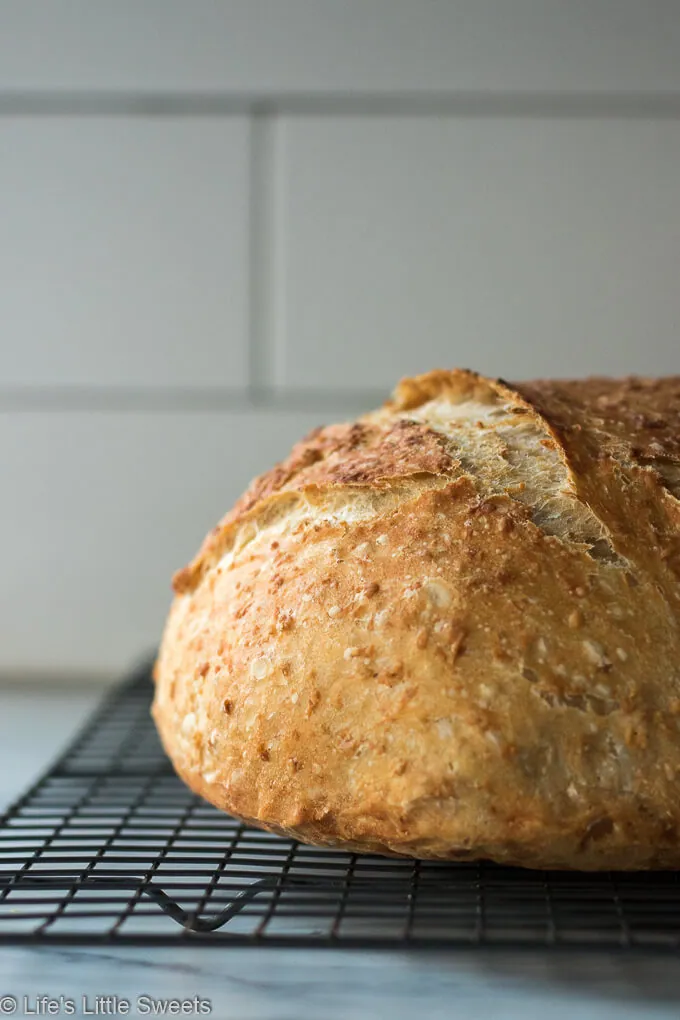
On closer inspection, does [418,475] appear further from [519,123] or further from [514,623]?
[519,123]

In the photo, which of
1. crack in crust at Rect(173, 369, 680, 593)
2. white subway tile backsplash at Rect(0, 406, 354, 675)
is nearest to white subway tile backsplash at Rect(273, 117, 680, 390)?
white subway tile backsplash at Rect(0, 406, 354, 675)

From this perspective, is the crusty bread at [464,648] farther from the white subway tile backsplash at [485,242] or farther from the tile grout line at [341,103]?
the tile grout line at [341,103]

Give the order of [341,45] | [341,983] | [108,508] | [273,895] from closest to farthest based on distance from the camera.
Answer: [341,983] < [273,895] < [341,45] < [108,508]

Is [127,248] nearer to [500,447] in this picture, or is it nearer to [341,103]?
[341,103]

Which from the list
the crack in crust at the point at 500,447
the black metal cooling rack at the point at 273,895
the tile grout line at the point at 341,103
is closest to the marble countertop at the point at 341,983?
the black metal cooling rack at the point at 273,895

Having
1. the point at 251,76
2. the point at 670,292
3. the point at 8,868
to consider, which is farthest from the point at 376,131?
the point at 8,868

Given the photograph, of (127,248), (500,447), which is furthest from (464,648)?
(127,248)
